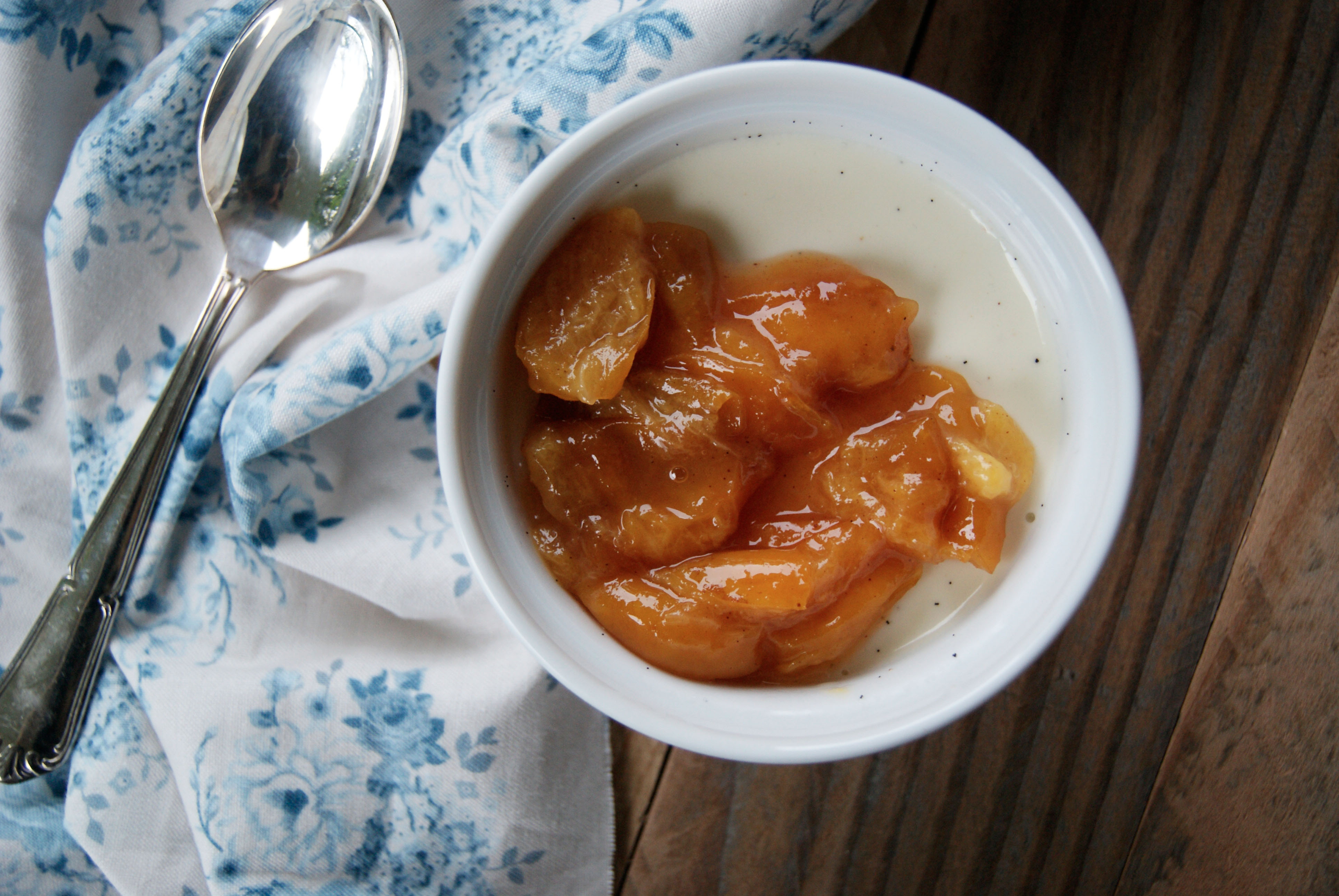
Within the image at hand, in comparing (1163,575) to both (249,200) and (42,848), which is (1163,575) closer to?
(249,200)

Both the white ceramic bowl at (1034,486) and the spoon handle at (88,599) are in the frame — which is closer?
the white ceramic bowl at (1034,486)

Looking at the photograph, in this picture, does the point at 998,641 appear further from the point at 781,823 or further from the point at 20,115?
the point at 20,115

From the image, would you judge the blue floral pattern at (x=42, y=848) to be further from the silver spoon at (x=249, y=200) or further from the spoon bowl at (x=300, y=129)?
the spoon bowl at (x=300, y=129)

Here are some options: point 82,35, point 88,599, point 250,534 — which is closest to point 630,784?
point 250,534

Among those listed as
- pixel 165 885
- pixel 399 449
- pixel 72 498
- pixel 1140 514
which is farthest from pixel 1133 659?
pixel 72 498

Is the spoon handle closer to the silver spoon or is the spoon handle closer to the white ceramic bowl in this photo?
the silver spoon

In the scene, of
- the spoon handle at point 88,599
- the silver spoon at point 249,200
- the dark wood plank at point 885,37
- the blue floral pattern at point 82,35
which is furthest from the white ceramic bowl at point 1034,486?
the blue floral pattern at point 82,35
